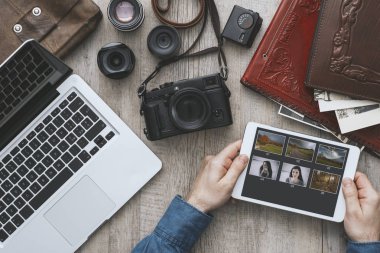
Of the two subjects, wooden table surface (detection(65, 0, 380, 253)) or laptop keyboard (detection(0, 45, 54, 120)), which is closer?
laptop keyboard (detection(0, 45, 54, 120))

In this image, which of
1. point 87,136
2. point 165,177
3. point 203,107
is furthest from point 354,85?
point 87,136

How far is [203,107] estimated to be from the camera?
1.06m

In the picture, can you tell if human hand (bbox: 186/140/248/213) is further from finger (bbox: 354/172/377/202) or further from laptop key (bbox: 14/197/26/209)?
laptop key (bbox: 14/197/26/209)

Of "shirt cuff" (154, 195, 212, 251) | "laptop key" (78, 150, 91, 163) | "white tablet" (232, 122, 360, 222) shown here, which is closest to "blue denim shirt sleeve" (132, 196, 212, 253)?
"shirt cuff" (154, 195, 212, 251)

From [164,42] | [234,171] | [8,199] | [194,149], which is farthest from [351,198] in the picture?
[8,199]

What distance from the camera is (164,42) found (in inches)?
43.7

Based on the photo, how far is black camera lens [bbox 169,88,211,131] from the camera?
1.05 metres

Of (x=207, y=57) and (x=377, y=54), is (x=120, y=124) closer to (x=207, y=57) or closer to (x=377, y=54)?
(x=207, y=57)

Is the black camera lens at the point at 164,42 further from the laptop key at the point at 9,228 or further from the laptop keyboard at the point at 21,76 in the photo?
the laptop key at the point at 9,228

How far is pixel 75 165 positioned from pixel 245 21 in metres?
0.49

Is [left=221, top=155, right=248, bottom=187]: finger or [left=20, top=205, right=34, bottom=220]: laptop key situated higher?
[left=20, top=205, right=34, bottom=220]: laptop key

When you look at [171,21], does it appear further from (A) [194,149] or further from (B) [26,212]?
(B) [26,212]

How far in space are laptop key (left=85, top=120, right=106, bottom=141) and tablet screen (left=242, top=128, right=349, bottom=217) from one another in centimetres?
34

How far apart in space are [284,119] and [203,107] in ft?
0.66
